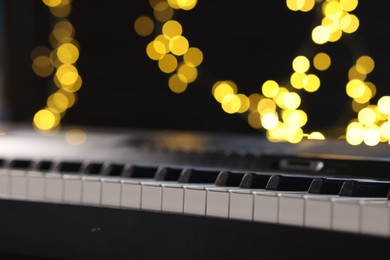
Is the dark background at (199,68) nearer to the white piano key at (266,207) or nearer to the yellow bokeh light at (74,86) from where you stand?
the yellow bokeh light at (74,86)

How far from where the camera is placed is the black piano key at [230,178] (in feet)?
4.36

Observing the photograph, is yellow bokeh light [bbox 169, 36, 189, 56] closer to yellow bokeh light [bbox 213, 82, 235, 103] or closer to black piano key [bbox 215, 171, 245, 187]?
yellow bokeh light [bbox 213, 82, 235, 103]

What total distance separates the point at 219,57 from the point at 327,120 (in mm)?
327

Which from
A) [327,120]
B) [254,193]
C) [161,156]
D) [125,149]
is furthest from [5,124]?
[254,193]

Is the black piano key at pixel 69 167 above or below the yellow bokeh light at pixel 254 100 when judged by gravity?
below

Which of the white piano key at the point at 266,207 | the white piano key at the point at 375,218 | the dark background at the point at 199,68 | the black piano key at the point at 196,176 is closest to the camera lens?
the white piano key at the point at 375,218

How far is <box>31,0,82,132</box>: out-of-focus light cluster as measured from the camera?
203cm

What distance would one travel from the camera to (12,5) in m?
2.21

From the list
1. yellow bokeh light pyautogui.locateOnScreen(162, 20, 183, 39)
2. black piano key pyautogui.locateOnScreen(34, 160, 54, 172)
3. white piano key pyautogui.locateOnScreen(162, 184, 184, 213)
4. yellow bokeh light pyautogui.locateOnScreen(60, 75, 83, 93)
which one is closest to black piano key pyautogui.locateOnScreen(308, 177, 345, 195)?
white piano key pyautogui.locateOnScreen(162, 184, 184, 213)

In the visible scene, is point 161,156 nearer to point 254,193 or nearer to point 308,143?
point 308,143

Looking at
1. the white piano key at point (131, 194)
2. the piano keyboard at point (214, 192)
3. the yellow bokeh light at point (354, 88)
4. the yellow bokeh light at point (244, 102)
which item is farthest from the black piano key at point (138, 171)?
the yellow bokeh light at point (354, 88)

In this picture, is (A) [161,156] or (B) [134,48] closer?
(A) [161,156]

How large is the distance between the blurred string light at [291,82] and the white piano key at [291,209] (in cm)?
39

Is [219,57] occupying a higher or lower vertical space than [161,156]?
higher
